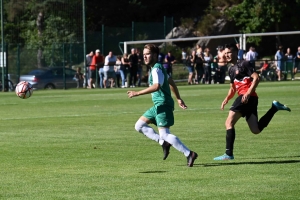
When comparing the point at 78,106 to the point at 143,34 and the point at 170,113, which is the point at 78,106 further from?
the point at 143,34

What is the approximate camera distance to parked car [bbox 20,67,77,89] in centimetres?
4097

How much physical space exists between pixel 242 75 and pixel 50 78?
30155 mm

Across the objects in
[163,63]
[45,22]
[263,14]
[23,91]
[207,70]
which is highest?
[263,14]

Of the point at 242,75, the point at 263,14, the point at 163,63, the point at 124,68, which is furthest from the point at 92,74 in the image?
the point at 242,75

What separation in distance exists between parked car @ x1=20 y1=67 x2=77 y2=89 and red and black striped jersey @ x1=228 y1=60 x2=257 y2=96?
1172 inches

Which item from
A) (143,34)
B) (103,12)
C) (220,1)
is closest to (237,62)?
(143,34)

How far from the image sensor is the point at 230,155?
11.5 metres

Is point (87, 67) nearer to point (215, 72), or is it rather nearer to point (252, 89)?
point (215, 72)

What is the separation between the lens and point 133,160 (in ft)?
38.2

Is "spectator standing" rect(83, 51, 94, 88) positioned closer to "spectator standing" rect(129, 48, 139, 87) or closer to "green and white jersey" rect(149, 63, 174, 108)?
"spectator standing" rect(129, 48, 139, 87)

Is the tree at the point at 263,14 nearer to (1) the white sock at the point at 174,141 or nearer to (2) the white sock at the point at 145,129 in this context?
(2) the white sock at the point at 145,129

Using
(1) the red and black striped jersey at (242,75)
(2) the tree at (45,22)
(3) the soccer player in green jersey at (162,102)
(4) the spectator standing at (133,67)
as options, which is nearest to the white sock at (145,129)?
(3) the soccer player in green jersey at (162,102)

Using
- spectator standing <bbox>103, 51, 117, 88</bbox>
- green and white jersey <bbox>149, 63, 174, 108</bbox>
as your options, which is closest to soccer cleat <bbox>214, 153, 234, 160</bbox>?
green and white jersey <bbox>149, 63, 174, 108</bbox>

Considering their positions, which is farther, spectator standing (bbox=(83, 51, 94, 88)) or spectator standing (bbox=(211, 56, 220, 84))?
spectator standing (bbox=(83, 51, 94, 88))
